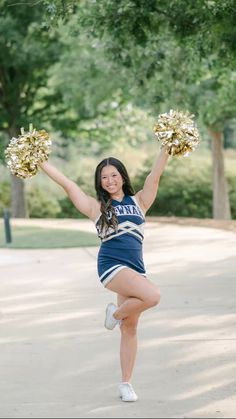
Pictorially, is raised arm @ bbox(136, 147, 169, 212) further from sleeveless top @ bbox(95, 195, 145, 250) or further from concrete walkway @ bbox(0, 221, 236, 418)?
concrete walkway @ bbox(0, 221, 236, 418)

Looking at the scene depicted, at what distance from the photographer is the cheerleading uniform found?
645cm

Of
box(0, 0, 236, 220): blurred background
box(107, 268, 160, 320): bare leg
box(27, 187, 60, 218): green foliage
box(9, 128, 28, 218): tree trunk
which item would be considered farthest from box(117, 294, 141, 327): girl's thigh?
box(27, 187, 60, 218): green foliage

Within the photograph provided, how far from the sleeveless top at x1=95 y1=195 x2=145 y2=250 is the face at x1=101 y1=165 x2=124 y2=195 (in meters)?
0.09

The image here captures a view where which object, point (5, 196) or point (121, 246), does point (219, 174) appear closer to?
point (5, 196)

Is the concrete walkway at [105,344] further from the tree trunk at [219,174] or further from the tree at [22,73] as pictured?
the tree at [22,73]

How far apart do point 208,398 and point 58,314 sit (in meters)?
4.42

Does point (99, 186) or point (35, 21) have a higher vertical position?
point (35, 21)

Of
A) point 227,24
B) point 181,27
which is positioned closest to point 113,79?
point 181,27

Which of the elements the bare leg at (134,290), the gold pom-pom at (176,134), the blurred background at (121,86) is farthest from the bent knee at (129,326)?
the blurred background at (121,86)

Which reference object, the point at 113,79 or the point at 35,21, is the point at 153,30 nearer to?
the point at 113,79

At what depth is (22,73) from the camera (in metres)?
30.2

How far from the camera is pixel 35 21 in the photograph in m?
27.3

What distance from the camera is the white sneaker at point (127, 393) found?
21.4ft

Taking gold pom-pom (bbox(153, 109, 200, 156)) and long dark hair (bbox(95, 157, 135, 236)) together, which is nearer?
long dark hair (bbox(95, 157, 135, 236))
